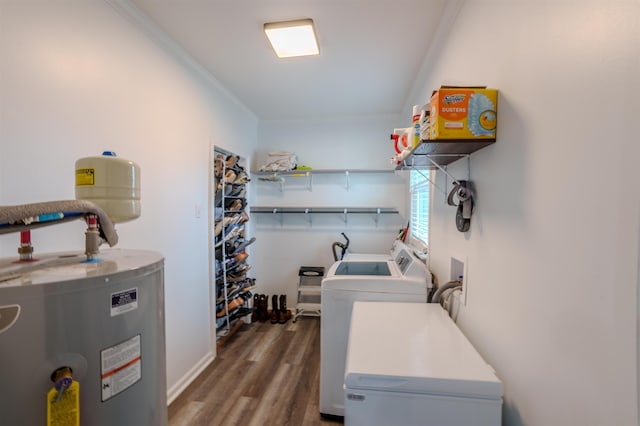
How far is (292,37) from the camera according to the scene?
1.95 meters

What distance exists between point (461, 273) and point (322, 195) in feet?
7.70

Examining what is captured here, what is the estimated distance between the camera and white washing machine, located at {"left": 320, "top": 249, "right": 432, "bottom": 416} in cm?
181

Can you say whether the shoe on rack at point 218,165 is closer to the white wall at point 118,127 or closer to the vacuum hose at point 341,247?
the white wall at point 118,127

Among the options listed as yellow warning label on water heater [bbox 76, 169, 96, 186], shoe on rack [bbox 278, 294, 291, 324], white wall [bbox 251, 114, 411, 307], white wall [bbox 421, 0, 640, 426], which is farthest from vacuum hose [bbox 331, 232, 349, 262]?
yellow warning label on water heater [bbox 76, 169, 96, 186]

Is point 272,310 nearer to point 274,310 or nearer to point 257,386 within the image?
point 274,310

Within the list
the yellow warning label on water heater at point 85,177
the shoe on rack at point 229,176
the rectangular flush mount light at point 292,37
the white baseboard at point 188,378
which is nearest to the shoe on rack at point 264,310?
the white baseboard at point 188,378

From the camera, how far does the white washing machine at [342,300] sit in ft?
5.95

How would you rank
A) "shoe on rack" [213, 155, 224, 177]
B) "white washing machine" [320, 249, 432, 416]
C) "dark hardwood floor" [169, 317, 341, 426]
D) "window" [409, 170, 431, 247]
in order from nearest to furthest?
1. "white washing machine" [320, 249, 432, 416]
2. "dark hardwood floor" [169, 317, 341, 426]
3. "window" [409, 170, 431, 247]
4. "shoe on rack" [213, 155, 224, 177]

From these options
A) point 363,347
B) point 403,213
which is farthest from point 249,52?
point 403,213

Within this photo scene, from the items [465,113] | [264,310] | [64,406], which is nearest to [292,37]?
[465,113]

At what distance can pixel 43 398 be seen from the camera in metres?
0.59

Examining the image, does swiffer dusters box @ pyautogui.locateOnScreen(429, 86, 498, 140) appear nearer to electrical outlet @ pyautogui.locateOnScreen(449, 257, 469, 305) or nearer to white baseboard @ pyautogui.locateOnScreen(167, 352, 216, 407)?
electrical outlet @ pyautogui.locateOnScreen(449, 257, 469, 305)

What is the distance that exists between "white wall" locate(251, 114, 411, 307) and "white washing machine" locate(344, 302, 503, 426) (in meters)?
2.56

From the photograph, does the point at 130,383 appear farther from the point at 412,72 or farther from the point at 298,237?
the point at 298,237
